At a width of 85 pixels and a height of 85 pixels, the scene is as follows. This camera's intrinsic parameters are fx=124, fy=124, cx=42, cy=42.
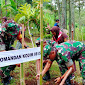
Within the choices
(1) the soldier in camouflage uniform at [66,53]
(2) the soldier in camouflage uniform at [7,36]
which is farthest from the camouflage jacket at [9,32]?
(1) the soldier in camouflage uniform at [66,53]

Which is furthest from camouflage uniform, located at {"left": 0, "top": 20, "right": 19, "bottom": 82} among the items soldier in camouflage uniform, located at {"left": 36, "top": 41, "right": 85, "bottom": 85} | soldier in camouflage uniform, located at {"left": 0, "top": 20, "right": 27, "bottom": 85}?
soldier in camouflage uniform, located at {"left": 36, "top": 41, "right": 85, "bottom": 85}

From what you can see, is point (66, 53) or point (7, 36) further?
point (7, 36)

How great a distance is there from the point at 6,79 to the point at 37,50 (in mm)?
1750

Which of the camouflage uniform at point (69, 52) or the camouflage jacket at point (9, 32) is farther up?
the camouflage jacket at point (9, 32)

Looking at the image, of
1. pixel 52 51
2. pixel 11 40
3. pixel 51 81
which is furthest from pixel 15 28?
pixel 51 81

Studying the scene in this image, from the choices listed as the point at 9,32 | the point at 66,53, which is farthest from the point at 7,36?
the point at 66,53

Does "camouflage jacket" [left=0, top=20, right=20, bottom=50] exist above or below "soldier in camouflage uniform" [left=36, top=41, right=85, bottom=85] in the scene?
above

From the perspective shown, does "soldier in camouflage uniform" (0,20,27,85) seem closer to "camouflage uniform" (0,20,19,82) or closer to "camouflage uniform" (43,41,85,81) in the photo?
"camouflage uniform" (0,20,19,82)

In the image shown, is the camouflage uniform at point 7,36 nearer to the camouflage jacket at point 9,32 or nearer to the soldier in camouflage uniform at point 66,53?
the camouflage jacket at point 9,32

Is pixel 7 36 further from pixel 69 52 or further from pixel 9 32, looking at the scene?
pixel 69 52

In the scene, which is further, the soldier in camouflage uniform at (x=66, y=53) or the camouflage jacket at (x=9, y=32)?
the camouflage jacket at (x=9, y=32)

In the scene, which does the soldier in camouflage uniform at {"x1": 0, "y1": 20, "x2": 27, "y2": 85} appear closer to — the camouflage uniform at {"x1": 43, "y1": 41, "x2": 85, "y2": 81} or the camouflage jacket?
the camouflage jacket

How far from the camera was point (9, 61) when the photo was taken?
54.4 inches

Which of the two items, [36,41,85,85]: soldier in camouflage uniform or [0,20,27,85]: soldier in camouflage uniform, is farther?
[0,20,27,85]: soldier in camouflage uniform
